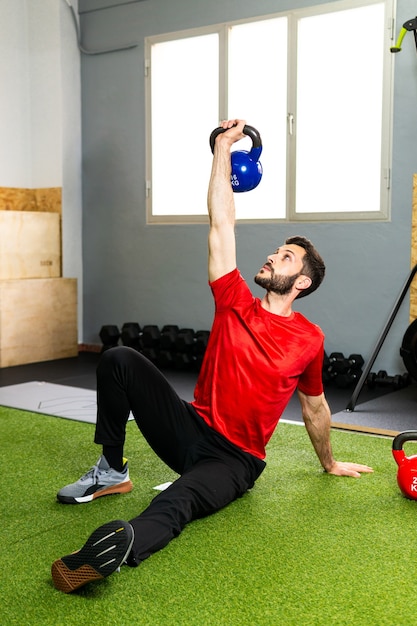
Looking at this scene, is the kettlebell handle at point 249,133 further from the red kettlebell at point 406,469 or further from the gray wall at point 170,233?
the gray wall at point 170,233

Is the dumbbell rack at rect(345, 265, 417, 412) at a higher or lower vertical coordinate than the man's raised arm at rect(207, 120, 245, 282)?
lower

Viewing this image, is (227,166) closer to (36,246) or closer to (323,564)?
(323,564)

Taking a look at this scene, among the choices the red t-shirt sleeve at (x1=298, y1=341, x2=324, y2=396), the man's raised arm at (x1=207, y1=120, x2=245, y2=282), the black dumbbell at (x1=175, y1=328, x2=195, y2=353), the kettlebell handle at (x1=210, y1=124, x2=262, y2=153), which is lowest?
the black dumbbell at (x1=175, y1=328, x2=195, y2=353)

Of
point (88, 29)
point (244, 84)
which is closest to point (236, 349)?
point (244, 84)

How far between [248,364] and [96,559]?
0.77 metres

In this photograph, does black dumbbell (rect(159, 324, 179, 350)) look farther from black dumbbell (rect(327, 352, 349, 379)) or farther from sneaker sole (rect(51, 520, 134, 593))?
sneaker sole (rect(51, 520, 134, 593))

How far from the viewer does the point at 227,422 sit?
2.21 m

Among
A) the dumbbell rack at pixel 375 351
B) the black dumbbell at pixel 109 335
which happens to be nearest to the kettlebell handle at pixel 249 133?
the dumbbell rack at pixel 375 351

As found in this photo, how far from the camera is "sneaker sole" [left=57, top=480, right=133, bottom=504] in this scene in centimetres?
233

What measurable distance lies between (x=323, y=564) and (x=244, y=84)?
3.67 m

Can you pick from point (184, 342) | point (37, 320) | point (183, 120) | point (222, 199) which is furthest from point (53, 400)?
point (183, 120)

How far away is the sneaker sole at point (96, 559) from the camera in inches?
64.2

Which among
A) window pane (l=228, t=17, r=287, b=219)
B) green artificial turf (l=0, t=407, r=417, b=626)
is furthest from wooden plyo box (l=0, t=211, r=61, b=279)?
green artificial turf (l=0, t=407, r=417, b=626)

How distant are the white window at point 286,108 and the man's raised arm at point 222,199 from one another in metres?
2.37
